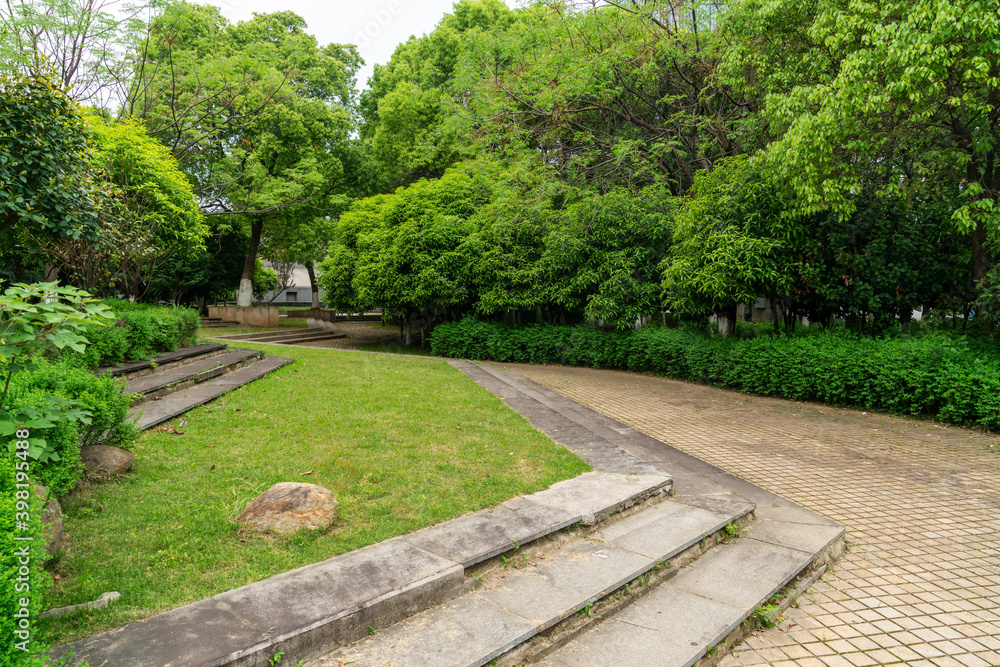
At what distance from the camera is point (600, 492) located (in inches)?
186

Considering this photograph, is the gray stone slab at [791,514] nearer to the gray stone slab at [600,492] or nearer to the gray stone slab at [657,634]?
the gray stone slab at [600,492]

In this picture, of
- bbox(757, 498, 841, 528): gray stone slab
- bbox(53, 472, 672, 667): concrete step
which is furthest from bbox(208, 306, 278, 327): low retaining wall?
bbox(757, 498, 841, 528): gray stone slab

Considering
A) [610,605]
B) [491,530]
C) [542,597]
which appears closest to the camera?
[542,597]

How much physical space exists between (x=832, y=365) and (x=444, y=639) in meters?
9.13

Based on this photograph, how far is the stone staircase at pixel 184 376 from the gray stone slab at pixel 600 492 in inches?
156

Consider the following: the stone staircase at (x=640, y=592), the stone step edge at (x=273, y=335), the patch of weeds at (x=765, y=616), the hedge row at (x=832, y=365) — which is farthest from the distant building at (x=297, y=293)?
the patch of weeds at (x=765, y=616)

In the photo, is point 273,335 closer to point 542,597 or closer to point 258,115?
point 258,115

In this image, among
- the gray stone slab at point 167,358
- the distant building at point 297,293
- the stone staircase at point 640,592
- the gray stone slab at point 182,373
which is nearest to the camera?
the stone staircase at point 640,592

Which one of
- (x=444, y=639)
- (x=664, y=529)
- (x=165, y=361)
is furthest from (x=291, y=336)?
(x=444, y=639)

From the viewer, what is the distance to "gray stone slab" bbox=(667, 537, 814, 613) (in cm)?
353

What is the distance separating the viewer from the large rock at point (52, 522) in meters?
3.07

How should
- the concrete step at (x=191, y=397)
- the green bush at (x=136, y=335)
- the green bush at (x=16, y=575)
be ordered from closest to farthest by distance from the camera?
1. the green bush at (x=16, y=575)
2. the concrete step at (x=191, y=397)
3. the green bush at (x=136, y=335)

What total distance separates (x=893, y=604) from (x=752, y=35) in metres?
10.1

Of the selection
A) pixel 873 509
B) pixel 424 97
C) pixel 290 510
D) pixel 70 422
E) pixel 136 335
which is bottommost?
pixel 873 509
